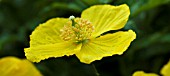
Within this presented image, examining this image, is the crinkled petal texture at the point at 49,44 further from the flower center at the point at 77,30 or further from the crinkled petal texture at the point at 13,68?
the crinkled petal texture at the point at 13,68

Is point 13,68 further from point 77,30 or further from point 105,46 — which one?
point 105,46

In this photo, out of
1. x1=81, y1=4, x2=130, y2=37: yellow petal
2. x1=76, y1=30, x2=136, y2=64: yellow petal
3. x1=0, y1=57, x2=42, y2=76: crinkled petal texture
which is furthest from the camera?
x1=0, y1=57, x2=42, y2=76: crinkled petal texture

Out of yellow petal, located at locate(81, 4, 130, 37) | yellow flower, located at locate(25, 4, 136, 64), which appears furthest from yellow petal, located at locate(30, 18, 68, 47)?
yellow petal, located at locate(81, 4, 130, 37)

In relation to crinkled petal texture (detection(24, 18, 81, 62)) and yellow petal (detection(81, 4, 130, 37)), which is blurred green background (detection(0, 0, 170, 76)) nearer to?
yellow petal (detection(81, 4, 130, 37))

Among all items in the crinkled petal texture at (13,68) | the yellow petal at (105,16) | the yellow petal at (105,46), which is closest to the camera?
the yellow petal at (105,46)

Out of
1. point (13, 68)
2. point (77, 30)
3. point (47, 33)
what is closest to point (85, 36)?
point (77, 30)

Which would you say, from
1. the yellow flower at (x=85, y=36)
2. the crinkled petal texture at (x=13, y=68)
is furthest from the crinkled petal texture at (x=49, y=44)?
the crinkled petal texture at (x=13, y=68)
